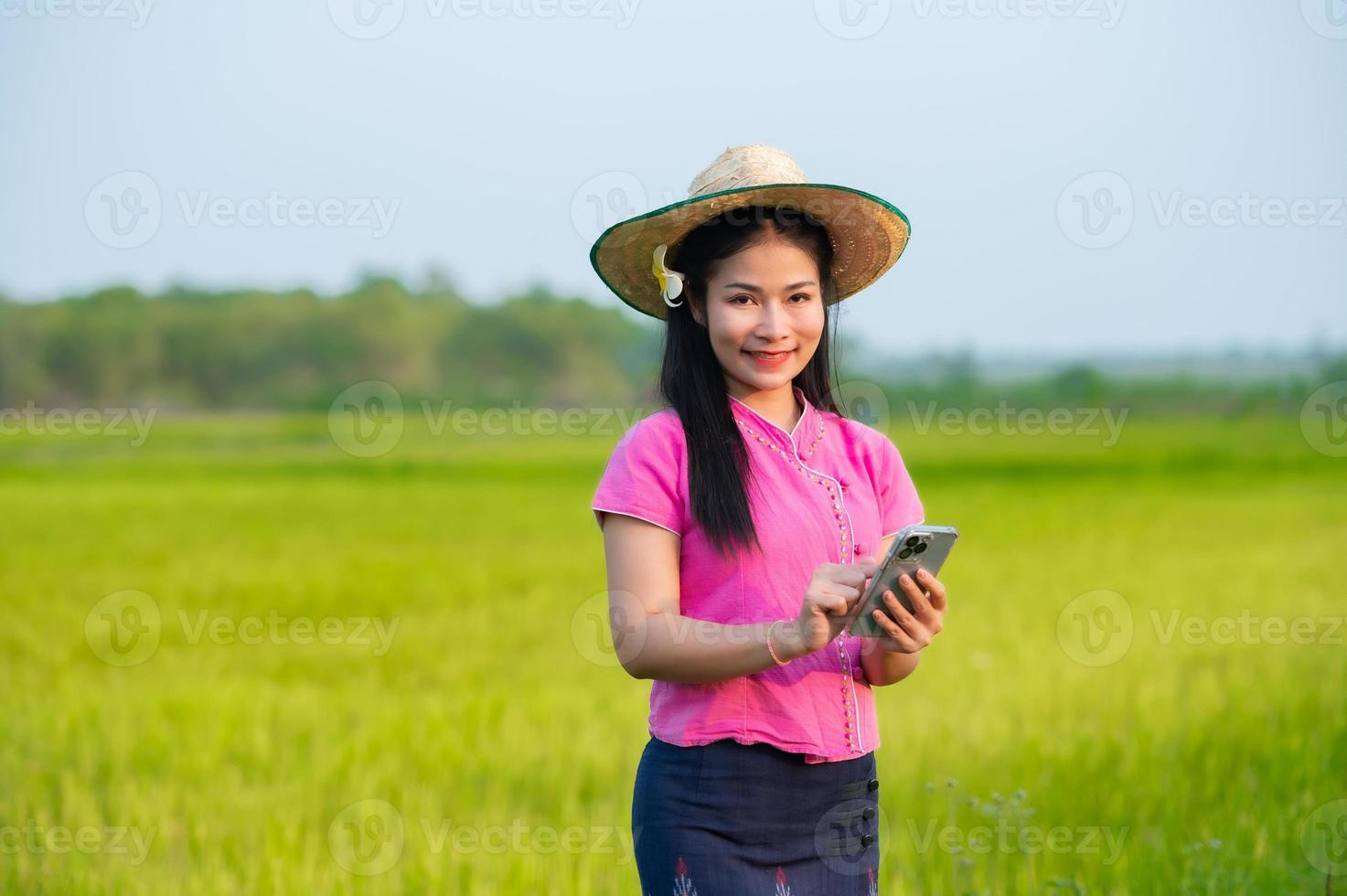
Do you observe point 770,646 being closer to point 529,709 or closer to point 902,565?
point 902,565

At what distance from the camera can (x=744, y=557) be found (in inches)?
81.6

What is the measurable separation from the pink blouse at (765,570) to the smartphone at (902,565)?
21 cm

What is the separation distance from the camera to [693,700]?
2.08m

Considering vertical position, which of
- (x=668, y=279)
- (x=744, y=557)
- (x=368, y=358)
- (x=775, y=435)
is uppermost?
(x=368, y=358)

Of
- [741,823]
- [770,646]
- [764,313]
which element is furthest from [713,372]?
[741,823]

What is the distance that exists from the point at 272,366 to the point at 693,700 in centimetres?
3200

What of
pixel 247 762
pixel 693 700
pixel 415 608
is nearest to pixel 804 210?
pixel 693 700

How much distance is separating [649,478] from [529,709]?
4177mm

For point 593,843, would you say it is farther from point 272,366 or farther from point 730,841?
point 272,366

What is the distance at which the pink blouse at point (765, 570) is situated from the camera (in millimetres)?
2057

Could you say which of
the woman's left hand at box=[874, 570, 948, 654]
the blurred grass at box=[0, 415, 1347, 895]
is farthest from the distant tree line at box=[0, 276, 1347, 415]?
the woman's left hand at box=[874, 570, 948, 654]

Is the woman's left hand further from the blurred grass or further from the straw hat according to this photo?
the blurred grass

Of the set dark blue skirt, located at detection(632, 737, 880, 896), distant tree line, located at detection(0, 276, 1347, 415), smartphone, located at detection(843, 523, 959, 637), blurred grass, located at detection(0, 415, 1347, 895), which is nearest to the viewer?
smartphone, located at detection(843, 523, 959, 637)

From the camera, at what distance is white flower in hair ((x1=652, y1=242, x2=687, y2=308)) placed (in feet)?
7.13
